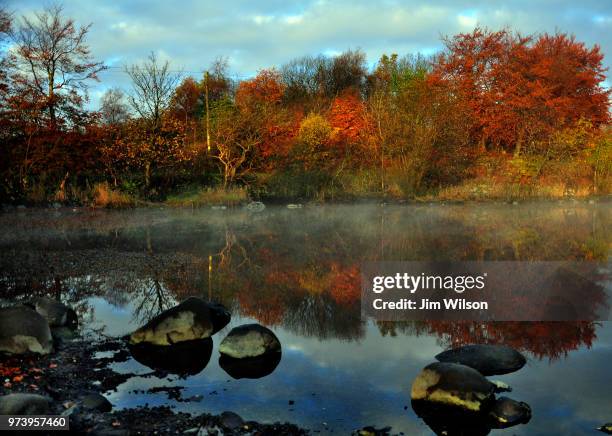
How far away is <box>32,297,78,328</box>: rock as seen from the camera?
24.3ft

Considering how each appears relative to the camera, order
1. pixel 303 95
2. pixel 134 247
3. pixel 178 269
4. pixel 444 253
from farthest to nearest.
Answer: pixel 303 95
pixel 134 247
pixel 444 253
pixel 178 269

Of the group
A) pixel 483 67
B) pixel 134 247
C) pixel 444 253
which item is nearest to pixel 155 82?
pixel 134 247

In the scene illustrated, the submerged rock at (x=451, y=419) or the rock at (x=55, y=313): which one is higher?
the rock at (x=55, y=313)

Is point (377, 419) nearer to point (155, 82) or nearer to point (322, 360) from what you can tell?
point (322, 360)

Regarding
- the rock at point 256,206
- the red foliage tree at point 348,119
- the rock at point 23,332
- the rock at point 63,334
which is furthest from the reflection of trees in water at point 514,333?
the red foliage tree at point 348,119

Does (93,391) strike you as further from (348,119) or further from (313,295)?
(348,119)

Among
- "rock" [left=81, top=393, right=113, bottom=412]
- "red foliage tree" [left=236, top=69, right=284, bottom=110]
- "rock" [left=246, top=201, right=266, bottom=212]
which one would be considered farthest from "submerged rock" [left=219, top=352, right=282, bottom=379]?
"red foliage tree" [left=236, top=69, right=284, bottom=110]

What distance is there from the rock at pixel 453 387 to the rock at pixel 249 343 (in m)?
1.83

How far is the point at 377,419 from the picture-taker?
15.8 ft

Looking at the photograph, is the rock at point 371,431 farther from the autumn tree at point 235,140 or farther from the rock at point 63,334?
the autumn tree at point 235,140

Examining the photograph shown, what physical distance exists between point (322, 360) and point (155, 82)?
2371 centimetres

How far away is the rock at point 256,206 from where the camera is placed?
24203 millimetres

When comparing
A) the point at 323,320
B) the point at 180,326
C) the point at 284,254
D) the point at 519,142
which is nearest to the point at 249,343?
the point at 180,326

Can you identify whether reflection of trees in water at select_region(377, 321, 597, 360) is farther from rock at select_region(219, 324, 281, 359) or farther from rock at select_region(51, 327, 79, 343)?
rock at select_region(51, 327, 79, 343)
